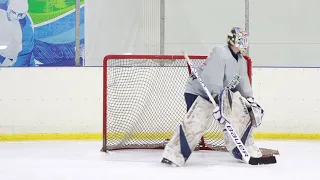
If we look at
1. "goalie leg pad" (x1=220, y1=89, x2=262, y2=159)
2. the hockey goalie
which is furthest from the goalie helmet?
"goalie leg pad" (x1=220, y1=89, x2=262, y2=159)

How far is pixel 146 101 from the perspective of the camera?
4.80 meters

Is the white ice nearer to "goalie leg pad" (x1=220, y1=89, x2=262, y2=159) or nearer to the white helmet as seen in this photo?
"goalie leg pad" (x1=220, y1=89, x2=262, y2=159)

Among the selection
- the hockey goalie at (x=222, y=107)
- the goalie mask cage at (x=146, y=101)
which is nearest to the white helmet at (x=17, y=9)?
the goalie mask cage at (x=146, y=101)

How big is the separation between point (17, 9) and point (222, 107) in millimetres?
4763

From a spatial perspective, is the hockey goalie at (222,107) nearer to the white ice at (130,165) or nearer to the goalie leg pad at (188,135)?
the goalie leg pad at (188,135)

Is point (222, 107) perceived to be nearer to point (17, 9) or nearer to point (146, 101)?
point (146, 101)

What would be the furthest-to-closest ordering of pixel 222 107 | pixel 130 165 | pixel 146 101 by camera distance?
pixel 146 101
pixel 130 165
pixel 222 107

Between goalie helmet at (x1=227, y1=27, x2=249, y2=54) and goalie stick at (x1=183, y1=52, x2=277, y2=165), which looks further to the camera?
goalie helmet at (x1=227, y1=27, x2=249, y2=54)

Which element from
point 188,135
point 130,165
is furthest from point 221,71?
point 130,165

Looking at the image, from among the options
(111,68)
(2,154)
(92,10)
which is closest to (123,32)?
(92,10)

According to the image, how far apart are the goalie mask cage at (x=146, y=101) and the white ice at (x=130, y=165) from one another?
262 mm

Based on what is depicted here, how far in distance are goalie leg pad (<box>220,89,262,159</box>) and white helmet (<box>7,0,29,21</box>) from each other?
181 inches

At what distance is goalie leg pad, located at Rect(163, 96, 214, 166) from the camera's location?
345 centimetres

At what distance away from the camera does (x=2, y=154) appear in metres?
4.02
